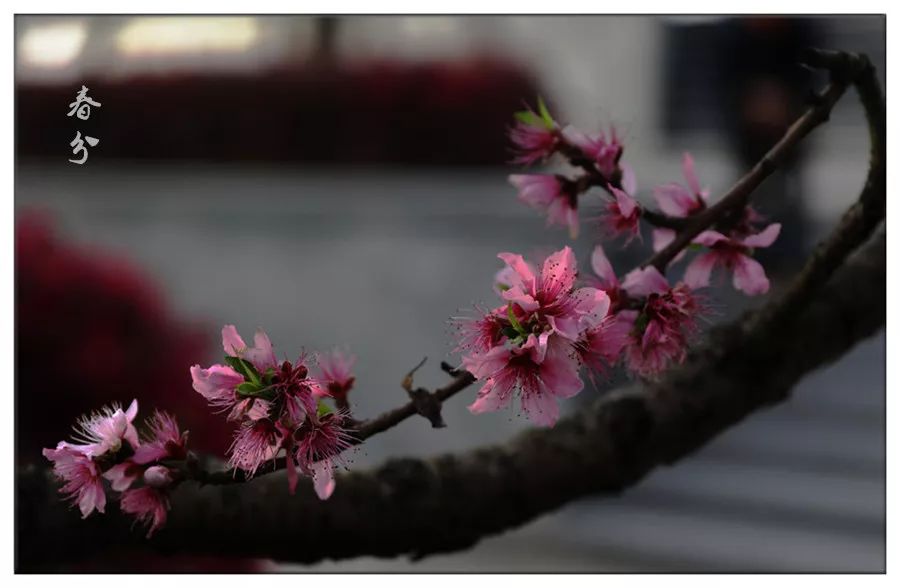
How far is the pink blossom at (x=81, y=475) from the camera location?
608 mm

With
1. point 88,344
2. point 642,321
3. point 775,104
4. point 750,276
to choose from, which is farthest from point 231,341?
point 775,104

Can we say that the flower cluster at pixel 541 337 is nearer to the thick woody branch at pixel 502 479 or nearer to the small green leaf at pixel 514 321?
the small green leaf at pixel 514 321

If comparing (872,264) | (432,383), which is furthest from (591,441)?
(432,383)

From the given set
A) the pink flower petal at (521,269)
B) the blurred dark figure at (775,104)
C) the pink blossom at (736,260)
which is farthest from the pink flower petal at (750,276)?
Answer: the blurred dark figure at (775,104)

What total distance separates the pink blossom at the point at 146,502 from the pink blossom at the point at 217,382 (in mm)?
87

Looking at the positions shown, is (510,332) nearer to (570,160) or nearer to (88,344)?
(570,160)

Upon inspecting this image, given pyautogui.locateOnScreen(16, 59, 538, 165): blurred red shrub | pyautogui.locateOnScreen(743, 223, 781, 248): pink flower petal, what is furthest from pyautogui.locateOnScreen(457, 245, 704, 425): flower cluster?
pyautogui.locateOnScreen(16, 59, 538, 165): blurred red shrub

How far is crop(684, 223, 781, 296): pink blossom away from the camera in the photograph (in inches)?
26.9

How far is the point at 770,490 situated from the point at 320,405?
3.33 meters

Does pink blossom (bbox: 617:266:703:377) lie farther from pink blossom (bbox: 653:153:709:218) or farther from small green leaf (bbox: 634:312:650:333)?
pink blossom (bbox: 653:153:709:218)

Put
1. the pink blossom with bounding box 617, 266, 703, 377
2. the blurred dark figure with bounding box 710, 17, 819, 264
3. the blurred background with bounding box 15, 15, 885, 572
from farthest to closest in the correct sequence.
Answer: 1. the blurred dark figure with bounding box 710, 17, 819, 264
2. the blurred background with bounding box 15, 15, 885, 572
3. the pink blossom with bounding box 617, 266, 703, 377

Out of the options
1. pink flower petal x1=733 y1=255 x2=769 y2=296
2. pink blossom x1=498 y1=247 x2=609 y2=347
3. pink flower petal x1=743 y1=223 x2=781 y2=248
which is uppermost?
pink flower petal x1=743 y1=223 x2=781 y2=248

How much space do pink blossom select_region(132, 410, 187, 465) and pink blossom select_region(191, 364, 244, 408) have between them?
58mm

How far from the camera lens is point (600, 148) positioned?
2.36ft
